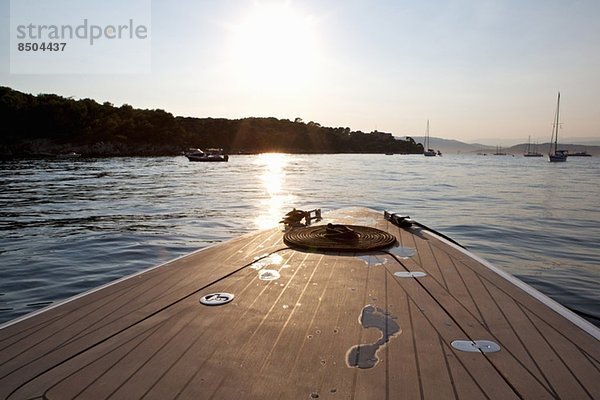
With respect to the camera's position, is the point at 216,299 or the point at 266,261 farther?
the point at 266,261

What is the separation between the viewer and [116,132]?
8481cm

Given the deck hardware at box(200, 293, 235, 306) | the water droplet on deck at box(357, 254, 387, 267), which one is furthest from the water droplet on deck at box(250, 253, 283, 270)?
the water droplet on deck at box(357, 254, 387, 267)

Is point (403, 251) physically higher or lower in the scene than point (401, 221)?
lower

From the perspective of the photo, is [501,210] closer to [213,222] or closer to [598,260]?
[598,260]

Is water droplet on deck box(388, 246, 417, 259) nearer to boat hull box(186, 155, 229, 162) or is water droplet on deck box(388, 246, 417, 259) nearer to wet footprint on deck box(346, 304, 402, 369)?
wet footprint on deck box(346, 304, 402, 369)

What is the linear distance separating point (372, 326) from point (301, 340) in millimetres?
589

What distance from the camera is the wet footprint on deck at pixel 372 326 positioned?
241 cm

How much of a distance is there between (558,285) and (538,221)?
7521 mm

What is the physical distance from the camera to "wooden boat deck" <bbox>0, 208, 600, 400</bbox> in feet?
7.04

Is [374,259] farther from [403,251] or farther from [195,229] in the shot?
[195,229]

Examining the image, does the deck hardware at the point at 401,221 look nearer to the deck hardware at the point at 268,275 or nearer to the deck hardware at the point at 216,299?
the deck hardware at the point at 268,275

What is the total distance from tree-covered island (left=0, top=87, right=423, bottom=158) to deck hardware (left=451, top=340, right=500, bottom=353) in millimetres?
75096

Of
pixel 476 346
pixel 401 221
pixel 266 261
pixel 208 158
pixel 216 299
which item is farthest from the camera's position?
pixel 208 158

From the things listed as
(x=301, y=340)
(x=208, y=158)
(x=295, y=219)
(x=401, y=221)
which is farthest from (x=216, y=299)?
(x=208, y=158)
